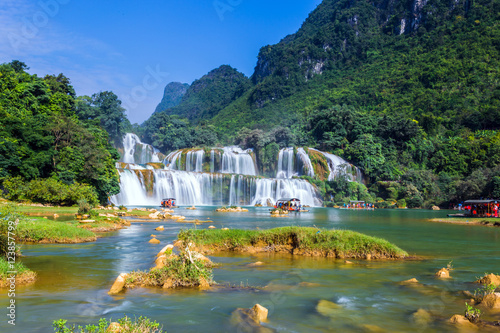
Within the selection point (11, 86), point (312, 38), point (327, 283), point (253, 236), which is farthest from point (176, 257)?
point (312, 38)

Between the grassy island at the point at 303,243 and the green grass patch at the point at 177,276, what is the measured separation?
3.80 meters

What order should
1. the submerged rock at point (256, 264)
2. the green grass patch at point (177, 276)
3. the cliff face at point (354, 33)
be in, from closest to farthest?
the green grass patch at point (177, 276), the submerged rock at point (256, 264), the cliff face at point (354, 33)

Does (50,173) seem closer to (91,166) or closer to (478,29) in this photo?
(91,166)

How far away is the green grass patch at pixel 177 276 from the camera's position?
8258 millimetres

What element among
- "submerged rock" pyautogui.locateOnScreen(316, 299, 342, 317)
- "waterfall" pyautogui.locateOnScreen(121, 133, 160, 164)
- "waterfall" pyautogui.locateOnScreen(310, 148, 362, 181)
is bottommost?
"submerged rock" pyautogui.locateOnScreen(316, 299, 342, 317)

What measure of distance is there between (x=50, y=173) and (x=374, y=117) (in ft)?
217

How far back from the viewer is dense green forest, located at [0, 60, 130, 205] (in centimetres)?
2638

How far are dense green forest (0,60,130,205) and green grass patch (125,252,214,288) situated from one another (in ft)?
63.6

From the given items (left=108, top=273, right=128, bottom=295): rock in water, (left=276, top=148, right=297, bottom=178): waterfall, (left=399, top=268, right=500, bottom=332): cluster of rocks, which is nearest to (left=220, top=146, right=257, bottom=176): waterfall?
(left=276, top=148, right=297, bottom=178): waterfall

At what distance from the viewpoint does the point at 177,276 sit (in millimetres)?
8258

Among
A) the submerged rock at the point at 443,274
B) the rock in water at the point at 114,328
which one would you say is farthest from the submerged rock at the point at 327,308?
the submerged rock at the point at 443,274

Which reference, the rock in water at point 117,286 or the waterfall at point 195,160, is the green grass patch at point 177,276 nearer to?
the rock in water at point 117,286

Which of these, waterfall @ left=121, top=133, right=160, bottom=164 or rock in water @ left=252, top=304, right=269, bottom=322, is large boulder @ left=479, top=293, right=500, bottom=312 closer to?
rock in water @ left=252, top=304, right=269, bottom=322

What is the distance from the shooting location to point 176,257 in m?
8.45
